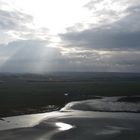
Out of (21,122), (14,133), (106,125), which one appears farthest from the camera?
(21,122)

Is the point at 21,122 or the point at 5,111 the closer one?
the point at 21,122

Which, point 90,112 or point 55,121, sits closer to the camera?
point 55,121

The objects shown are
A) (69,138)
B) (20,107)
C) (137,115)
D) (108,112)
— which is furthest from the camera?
(20,107)

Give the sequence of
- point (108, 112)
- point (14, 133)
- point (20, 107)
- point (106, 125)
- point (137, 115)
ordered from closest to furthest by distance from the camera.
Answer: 1. point (14, 133)
2. point (106, 125)
3. point (137, 115)
4. point (108, 112)
5. point (20, 107)

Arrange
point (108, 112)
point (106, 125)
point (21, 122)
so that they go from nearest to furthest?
1. point (106, 125)
2. point (21, 122)
3. point (108, 112)

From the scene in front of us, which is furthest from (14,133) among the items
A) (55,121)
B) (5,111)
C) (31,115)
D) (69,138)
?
(5,111)

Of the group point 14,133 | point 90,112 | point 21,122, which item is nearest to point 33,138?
point 14,133

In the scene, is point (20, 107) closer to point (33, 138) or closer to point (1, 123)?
point (1, 123)

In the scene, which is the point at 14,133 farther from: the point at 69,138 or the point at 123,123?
the point at 123,123

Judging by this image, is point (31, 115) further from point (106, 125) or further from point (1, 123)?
point (106, 125)
